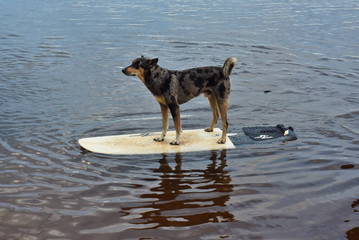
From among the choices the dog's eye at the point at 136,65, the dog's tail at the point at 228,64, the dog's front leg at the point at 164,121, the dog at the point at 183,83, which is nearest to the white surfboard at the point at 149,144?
the dog's front leg at the point at 164,121

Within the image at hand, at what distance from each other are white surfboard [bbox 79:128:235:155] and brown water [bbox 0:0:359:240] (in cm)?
15

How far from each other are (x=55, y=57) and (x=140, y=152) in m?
9.37

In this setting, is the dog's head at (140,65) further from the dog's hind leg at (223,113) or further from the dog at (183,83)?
the dog's hind leg at (223,113)

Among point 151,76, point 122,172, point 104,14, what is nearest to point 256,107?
point 151,76

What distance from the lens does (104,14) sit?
26422 millimetres

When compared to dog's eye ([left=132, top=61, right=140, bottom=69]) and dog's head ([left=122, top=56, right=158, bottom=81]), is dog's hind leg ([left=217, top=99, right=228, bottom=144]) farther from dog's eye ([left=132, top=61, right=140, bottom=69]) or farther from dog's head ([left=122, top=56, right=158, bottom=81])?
dog's eye ([left=132, top=61, right=140, bottom=69])

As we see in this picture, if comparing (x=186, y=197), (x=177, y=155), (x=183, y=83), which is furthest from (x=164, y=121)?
(x=186, y=197)

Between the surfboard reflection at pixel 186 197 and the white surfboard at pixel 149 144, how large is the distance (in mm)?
431

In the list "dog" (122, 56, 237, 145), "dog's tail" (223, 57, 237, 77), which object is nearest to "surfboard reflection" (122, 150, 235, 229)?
"dog" (122, 56, 237, 145)

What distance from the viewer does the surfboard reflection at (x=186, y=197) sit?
18.6 feet

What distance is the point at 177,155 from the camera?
25.5 feet

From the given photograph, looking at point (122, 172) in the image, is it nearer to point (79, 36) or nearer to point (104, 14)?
point (79, 36)

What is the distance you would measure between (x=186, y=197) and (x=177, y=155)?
162 cm

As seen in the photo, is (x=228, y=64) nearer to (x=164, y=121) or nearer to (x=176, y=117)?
(x=176, y=117)
